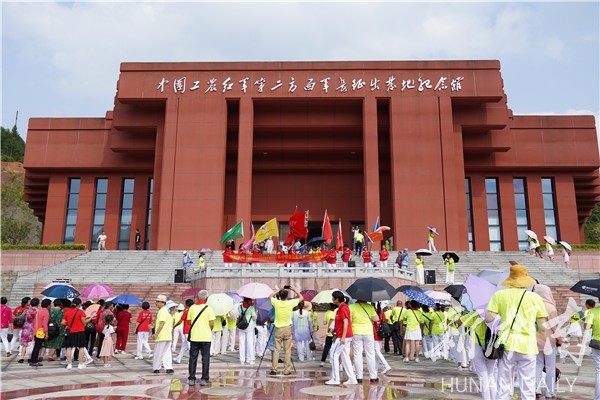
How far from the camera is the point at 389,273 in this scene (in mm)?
22109

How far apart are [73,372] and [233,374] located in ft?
10.8

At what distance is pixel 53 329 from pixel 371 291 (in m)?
7.27

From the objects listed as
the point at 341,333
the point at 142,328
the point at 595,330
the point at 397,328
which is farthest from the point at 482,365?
the point at 142,328

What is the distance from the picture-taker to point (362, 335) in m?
8.93

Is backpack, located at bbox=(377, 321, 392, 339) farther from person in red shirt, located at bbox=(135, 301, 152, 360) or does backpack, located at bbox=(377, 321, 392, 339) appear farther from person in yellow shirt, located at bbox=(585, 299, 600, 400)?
person in yellow shirt, located at bbox=(585, 299, 600, 400)

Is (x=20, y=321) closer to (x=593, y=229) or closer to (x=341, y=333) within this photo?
(x=341, y=333)

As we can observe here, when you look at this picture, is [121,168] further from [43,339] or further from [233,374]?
[233,374]

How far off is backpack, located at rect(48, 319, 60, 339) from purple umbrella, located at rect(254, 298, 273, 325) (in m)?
4.49

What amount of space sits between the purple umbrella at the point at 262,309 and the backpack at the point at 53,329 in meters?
4.49

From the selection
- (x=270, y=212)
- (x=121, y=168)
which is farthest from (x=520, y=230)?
(x=121, y=168)

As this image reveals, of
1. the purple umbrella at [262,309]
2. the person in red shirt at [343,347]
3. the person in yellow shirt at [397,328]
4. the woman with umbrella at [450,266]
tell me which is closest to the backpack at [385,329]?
the person in yellow shirt at [397,328]

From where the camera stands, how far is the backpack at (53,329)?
37.3 ft

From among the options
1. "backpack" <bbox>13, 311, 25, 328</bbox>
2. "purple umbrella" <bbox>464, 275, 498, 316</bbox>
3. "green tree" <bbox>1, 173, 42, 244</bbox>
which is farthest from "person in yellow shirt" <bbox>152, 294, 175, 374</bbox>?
"green tree" <bbox>1, 173, 42, 244</bbox>

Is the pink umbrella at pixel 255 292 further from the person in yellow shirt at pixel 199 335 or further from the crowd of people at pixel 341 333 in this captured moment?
the person in yellow shirt at pixel 199 335
